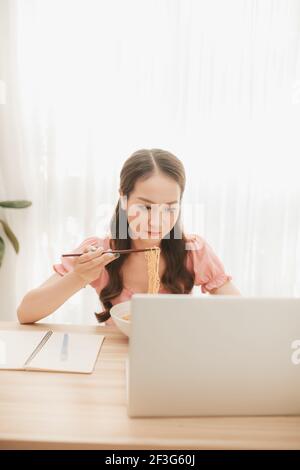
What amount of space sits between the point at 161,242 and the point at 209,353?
98cm

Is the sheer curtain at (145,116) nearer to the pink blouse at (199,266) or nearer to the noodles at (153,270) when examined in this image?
the pink blouse at (199,266)

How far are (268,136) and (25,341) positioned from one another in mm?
2226

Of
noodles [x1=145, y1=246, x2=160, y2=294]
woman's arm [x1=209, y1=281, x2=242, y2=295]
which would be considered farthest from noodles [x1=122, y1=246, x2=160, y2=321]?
woman's arm [x1=209, y1=281, x2=242, y2=295]

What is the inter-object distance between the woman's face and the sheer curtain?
1.22 m

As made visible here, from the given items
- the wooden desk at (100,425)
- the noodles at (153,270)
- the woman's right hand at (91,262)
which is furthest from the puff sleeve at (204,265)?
the wooden desk at (100,425)

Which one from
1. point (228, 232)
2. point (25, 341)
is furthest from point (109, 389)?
point (228, 232)

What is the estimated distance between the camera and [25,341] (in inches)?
44.8

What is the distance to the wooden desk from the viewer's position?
2.19 ft

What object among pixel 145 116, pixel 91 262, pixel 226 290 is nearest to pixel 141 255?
pixel 226 290

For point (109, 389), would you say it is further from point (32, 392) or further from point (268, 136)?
point (268, 136)

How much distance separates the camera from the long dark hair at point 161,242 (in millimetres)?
1505

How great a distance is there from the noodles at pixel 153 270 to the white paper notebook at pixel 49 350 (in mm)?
430

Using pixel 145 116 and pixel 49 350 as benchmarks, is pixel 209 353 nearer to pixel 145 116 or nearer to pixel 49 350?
pixel 49 350

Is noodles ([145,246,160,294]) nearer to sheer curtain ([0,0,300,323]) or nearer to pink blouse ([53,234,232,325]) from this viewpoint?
pink blouse ([53,234,232,325])
